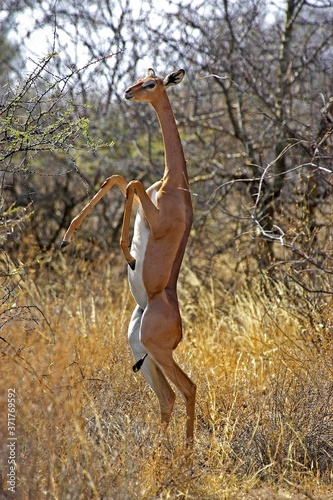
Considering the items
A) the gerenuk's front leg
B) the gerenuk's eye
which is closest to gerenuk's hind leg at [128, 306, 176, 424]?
the gerenuk's front leg

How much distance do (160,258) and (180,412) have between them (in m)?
1.42

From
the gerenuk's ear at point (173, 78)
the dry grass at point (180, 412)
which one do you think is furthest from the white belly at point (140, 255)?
the gerenuk's ear at point (173, 78)

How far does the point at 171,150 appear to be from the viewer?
4.91 meters

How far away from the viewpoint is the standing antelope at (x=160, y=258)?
4.63 m

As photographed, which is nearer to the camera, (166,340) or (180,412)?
(166,340)

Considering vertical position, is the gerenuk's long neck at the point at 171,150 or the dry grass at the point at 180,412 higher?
the gerenuk's long neck at the point at 171,150

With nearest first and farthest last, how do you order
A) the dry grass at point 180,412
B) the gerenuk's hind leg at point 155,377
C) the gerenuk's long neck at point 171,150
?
1. the dry grass at point 180,412
2. the gerenuk's hind leg at point 155,377
3. the gerenuk's long neck at point 171,150

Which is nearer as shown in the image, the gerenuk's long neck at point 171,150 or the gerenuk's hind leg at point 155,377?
the gerenuk's hind leg at point 155,377

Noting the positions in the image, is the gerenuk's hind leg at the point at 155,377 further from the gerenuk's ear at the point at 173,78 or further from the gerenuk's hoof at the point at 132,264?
the gerenuk's ear at the point at 173,78

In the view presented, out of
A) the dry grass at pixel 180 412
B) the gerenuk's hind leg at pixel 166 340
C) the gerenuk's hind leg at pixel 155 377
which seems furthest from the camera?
the gerenuk's hind leg at pixel 155 377

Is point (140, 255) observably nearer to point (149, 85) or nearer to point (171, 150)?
point (171, 150)

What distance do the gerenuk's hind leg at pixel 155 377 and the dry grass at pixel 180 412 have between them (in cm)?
15

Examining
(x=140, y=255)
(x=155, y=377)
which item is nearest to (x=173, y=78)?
(x=140, y=255)

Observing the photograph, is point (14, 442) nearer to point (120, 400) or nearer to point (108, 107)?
point (120, 400)
